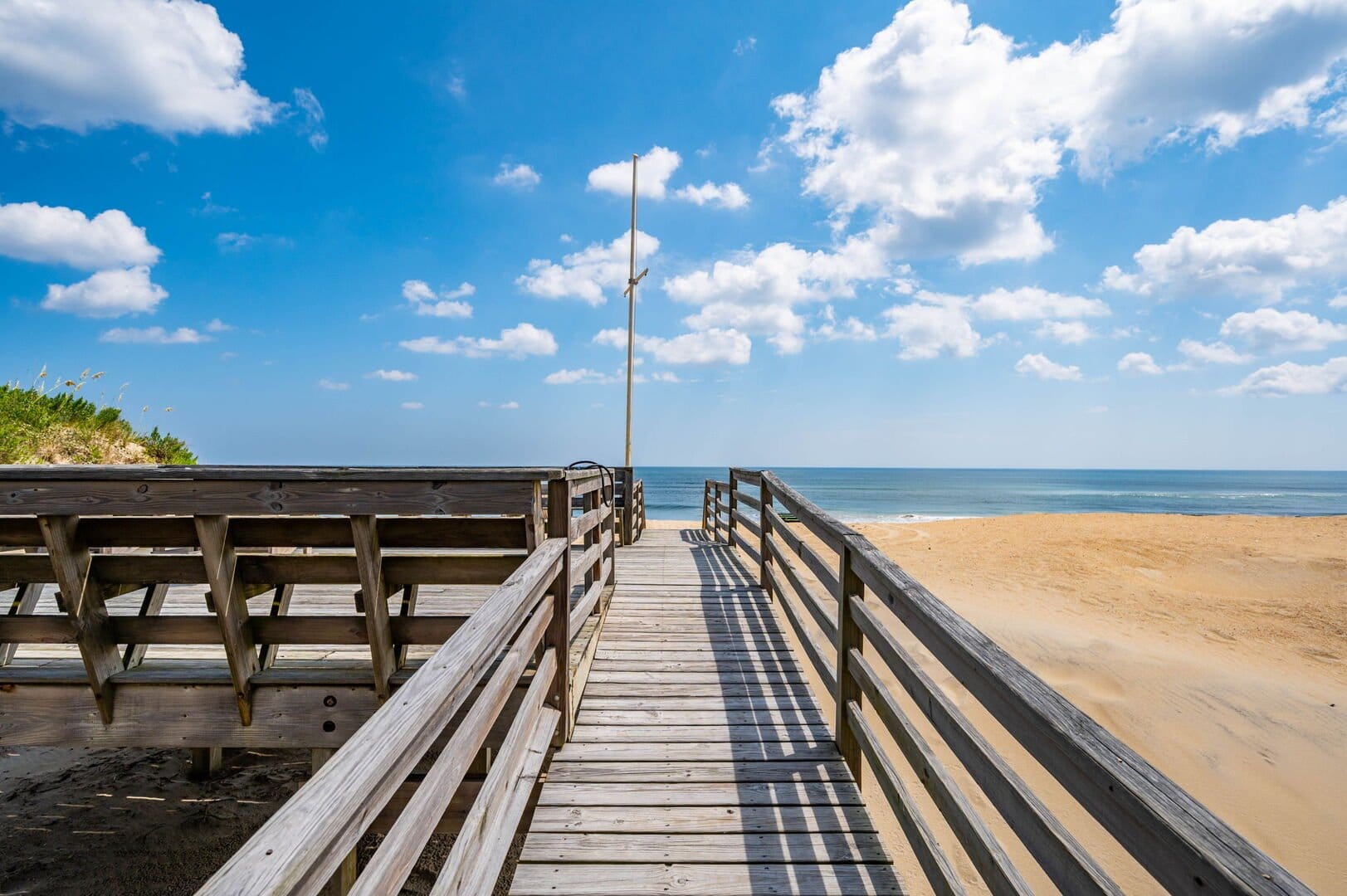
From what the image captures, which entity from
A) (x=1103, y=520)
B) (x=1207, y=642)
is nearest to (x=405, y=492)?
(x=1207, y=642)

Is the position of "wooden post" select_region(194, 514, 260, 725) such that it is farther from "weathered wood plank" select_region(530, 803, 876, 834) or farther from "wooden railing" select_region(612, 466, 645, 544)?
"wooden railing" select_region(612, 466, 645, 544)

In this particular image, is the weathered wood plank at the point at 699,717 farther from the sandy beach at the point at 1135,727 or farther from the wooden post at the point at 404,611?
the sandy beach at the point at 1135,727

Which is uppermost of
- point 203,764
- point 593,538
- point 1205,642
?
point 593,538

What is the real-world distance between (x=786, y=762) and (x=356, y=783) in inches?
98.8

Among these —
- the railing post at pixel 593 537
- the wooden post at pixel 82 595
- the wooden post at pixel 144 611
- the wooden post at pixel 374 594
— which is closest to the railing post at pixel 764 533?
the railing post at pixel 593 537

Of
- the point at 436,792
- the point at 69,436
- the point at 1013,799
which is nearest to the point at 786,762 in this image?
the point at 1013,799

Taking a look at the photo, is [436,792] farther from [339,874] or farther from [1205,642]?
[1205,642]

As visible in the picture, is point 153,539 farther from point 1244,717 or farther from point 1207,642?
point 1207,642

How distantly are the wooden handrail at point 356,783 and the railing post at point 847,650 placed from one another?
1.82 meters

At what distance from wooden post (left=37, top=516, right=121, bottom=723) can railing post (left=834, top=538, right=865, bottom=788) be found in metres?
3.63

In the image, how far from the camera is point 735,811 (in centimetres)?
266

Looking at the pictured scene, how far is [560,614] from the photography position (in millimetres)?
3160

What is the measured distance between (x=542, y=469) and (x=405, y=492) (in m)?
0.67

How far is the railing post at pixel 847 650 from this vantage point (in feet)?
9.97
